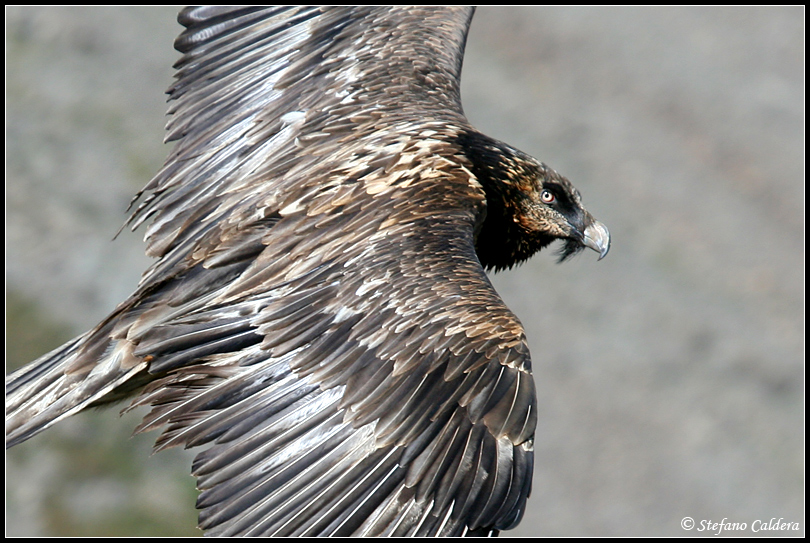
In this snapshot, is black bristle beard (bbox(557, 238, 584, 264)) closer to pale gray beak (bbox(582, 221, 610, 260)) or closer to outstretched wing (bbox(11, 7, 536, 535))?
pale gray beak (bbox(582, 221, 610, 260))

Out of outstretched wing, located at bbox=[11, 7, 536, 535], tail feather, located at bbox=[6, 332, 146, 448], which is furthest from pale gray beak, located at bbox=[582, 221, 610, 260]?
tail feather, located at bbox=[6, 332, 146, 448]

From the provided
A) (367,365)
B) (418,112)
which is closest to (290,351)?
(367,365)

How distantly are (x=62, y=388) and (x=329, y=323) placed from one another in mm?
1182

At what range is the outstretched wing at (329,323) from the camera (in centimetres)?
312

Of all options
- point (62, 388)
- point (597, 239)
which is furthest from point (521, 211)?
point (62, 388)

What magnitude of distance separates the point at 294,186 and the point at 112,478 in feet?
24.7

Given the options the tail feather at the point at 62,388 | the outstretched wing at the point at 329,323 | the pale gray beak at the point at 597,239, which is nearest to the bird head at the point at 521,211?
the pale gray beak at the point at 597,239

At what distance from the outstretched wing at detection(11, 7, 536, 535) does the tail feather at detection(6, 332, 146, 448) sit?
0.12 ft

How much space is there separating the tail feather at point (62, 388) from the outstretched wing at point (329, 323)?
36 mm

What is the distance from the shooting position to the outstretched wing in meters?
3.12

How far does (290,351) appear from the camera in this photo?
3475 millimetres

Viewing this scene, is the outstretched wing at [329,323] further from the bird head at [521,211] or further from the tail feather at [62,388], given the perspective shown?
the bird head at [521,211]

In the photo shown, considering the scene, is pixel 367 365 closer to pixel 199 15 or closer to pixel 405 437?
pixel 405 437

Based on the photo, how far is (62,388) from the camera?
12.7 ft
